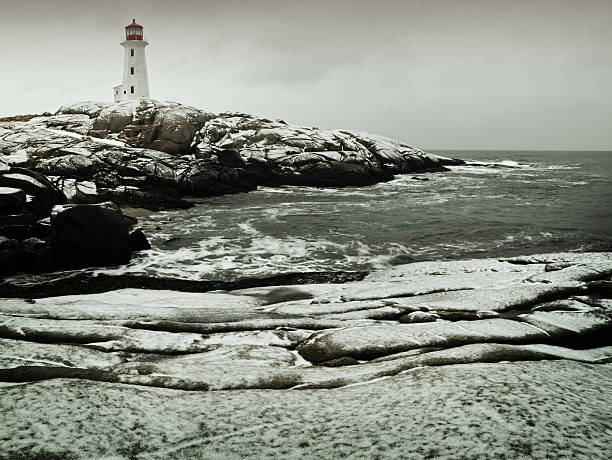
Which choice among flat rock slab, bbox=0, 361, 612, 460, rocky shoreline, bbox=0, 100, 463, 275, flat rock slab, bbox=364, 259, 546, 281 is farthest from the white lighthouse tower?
flat rock slab, bbox=0, 361, 612, 460

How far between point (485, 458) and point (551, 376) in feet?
8.57

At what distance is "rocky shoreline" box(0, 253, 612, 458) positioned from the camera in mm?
4785

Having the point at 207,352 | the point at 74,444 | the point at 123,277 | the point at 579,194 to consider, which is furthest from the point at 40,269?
the point at 579,194

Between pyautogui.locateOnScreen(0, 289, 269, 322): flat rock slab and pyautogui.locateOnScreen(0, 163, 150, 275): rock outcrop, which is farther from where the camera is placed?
pyautogui.locateOnScreen(0, 163, 150, 275): rock outcrop

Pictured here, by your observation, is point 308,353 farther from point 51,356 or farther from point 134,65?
point 134,65

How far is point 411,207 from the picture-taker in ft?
131

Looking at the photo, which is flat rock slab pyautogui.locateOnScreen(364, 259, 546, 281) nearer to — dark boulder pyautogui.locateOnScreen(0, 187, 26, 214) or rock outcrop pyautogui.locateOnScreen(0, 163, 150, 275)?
rock outcrop pyautogui.locateOnScreen(0, 163, 150, 275)

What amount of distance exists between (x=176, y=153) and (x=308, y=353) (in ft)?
180

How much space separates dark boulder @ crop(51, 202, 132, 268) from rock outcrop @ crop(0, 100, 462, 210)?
1738cm

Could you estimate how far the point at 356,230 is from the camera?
29.6 m

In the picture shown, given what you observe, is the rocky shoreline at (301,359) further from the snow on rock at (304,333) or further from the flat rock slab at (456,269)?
the flat rock slab at (456,269)

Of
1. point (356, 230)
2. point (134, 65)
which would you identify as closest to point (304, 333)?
point (356, 230)

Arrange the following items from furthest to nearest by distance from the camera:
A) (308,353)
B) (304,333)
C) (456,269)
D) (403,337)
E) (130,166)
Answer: (130,166) → (456,269) → (304,333) → (403,337) → (308,353)

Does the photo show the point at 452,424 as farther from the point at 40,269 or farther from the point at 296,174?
the point at 296,174
